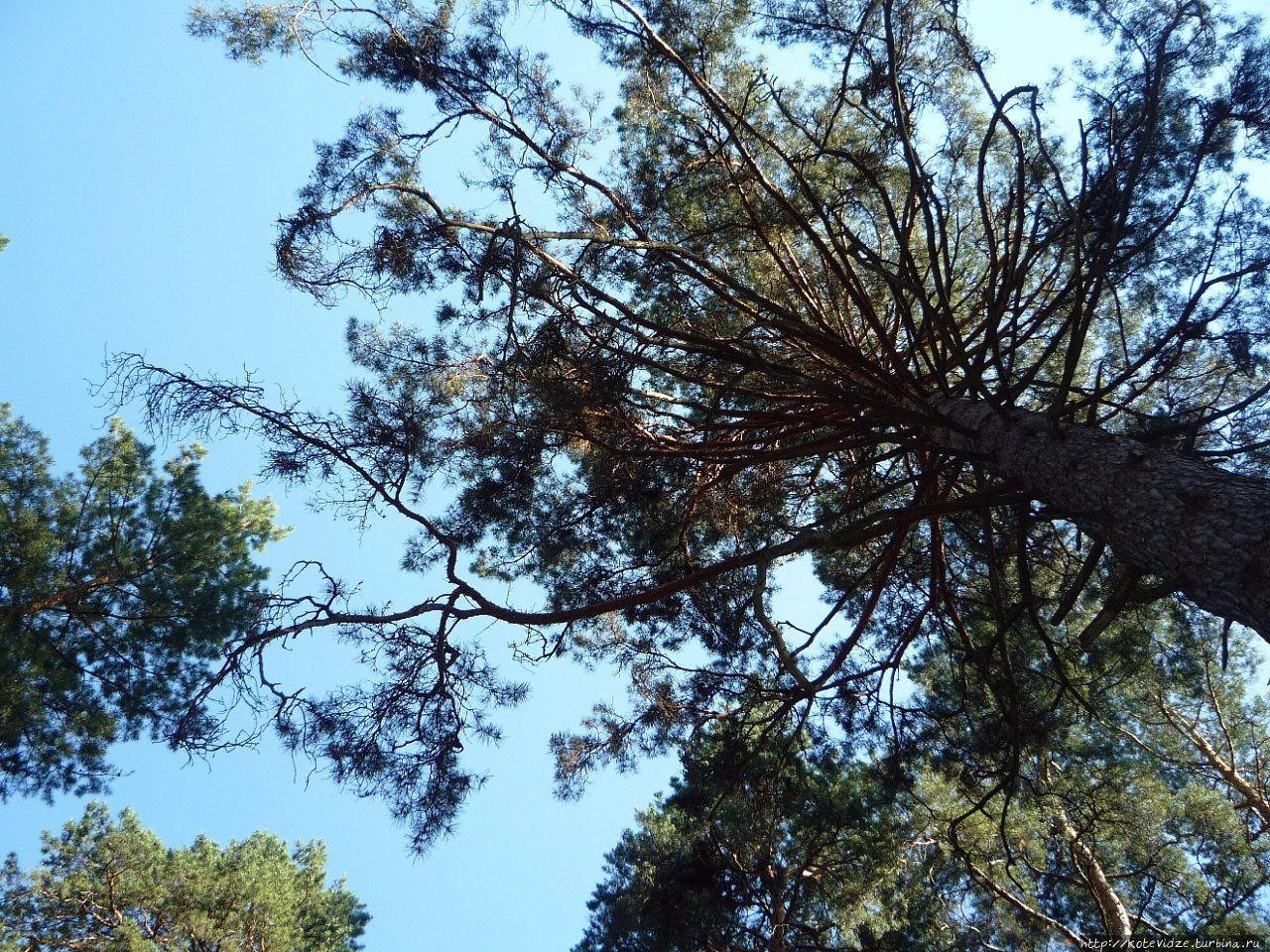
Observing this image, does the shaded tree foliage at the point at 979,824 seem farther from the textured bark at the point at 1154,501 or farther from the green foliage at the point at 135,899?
the green foliage at the point at 135,899

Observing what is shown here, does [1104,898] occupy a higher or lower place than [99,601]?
lower

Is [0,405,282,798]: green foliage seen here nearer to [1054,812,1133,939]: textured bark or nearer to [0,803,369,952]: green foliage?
[0,803,369,952]: green foliage

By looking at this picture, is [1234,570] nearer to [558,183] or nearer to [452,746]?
[452,746]

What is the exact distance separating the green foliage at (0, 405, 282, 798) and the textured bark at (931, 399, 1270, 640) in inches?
220

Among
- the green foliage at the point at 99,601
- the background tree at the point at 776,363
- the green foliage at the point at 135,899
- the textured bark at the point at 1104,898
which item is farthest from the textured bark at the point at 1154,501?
the green foliage at the point at 135,899

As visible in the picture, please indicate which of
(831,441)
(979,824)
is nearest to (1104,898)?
(979,824)

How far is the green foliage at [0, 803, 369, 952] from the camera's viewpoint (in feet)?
24.5

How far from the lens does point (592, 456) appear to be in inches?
244

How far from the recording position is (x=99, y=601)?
6398 millimetres

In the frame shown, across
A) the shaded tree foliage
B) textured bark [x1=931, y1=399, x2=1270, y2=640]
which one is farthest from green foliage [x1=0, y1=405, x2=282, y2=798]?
textured bark [x1=931, y1=399, x2=1270, y2=640]

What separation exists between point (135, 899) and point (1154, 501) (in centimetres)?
952

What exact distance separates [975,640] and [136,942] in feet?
25.4

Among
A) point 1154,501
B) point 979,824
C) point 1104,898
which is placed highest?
point 979,824

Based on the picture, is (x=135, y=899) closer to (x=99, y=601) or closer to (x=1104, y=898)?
(x=99, y=601)
